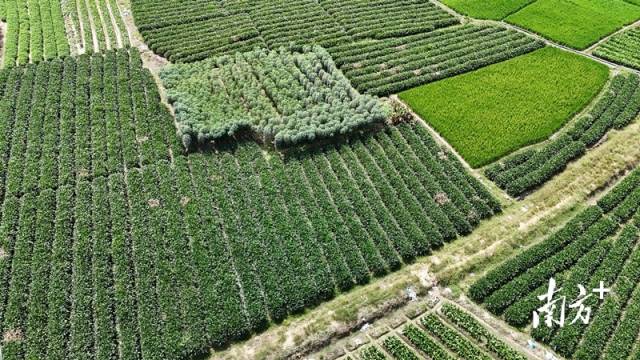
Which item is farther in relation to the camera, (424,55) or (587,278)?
(424,55)

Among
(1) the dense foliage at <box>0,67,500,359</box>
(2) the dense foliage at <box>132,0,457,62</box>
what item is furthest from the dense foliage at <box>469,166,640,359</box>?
(2) the dense foliage at <box>132,0,457,62</box>

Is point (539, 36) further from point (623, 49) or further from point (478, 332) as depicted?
point (478, 332)

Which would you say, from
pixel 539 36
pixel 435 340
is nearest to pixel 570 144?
pixel 539 36

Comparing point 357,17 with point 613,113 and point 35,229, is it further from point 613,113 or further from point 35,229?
point 35,229

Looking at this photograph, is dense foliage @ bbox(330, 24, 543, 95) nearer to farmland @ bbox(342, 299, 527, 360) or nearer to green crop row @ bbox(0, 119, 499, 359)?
green crop row @ bbox(0, 119, 499, 359)

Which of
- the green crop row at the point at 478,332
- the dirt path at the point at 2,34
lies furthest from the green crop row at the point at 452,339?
the dirt path at the point at 2,34

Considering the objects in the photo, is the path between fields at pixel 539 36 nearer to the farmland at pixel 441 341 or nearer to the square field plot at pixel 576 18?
the square field plot at pixel 576 18

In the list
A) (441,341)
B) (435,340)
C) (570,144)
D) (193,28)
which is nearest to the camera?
(441,341)
